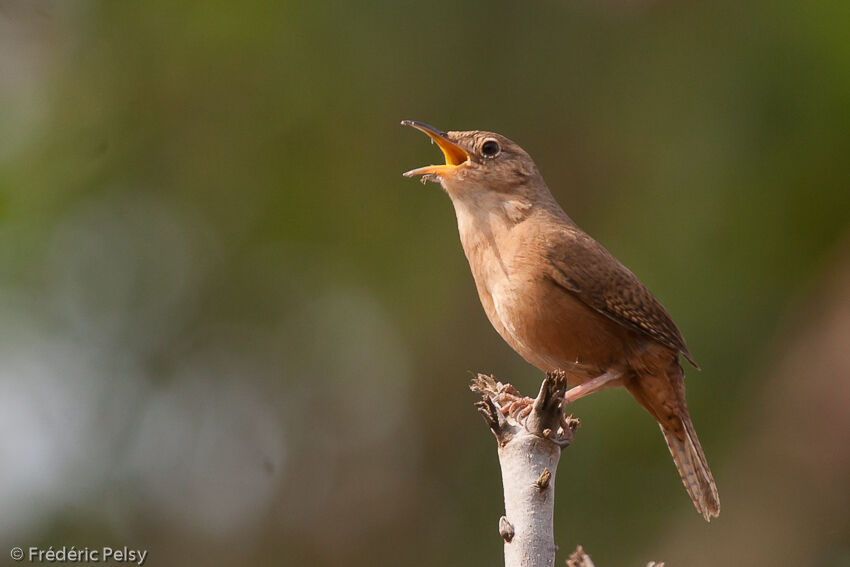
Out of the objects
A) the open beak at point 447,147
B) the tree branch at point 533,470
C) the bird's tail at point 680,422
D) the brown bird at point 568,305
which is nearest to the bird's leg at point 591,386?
the brown bird at point 568,305

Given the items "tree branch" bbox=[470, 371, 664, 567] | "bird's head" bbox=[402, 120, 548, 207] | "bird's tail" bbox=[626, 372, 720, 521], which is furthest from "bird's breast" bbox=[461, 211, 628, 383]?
"tree branch" bbox=[470, 371, 664, 567]

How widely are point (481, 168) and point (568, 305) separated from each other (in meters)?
0.88

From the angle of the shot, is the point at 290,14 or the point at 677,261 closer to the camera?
the point at 677,261

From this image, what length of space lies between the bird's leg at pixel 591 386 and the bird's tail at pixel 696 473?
18.7 inches

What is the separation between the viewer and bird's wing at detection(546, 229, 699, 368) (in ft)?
16.5

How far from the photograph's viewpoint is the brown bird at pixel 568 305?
16.1 ft

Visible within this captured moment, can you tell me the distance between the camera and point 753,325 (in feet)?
24.8

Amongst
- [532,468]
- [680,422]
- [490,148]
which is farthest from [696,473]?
[490,148]

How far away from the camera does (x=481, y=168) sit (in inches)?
210

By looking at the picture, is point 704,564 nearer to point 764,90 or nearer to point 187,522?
point 764,90

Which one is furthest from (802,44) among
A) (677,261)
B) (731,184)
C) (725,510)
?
(725,510)

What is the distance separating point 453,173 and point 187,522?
5.22m

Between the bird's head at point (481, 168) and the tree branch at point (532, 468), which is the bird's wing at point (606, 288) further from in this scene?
the tree branch at point (532, 468)

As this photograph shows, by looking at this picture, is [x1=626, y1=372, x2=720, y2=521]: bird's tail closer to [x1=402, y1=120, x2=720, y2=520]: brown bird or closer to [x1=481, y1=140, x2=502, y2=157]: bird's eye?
[x1=402, y1=120, x2=720, y2=520]: brown bird
